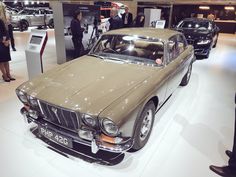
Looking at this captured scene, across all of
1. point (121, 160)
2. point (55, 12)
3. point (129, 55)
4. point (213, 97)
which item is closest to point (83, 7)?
point (55, 12)

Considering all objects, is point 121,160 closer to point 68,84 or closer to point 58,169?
point 58,169

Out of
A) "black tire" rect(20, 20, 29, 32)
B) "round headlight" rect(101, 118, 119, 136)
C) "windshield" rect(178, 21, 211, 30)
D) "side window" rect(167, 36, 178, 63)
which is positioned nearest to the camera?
"round headlight" rect(101, 118, 119, 136)

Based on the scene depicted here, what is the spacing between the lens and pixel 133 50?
306 cm

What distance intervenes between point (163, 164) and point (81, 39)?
4.56 meters

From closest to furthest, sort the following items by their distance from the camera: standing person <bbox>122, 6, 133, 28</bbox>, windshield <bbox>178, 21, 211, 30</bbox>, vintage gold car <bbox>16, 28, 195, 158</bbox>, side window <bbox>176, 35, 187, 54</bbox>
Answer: vintage gold car <bbox>16, 28, 195, 158</bbox>
side window <bbox>176, 35, 187, 54</bbox>
windshield <bbox>178, 21, 211, 30</bbox>
standing person <bbox>122, 6, 133, 28</bbox>

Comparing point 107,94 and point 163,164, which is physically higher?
point 107,94

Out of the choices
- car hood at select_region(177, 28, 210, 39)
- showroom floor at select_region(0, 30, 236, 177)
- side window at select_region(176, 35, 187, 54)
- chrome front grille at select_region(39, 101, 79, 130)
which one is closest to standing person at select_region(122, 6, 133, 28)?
car hood at select_region(177, 28, 210, 39)

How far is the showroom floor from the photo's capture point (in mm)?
2143

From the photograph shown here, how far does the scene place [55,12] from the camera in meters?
5.52

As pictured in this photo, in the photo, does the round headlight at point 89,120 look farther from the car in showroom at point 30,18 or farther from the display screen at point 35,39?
the car in showroom at point 30,18

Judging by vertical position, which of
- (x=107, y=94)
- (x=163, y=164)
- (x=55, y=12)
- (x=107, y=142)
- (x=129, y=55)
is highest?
(x=55, y=12)

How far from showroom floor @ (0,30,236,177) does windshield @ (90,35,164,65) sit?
95 centimetres

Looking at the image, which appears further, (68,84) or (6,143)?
(6,143)

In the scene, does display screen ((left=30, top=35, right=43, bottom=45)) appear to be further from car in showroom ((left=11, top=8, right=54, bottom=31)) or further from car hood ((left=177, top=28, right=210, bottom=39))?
car in showroom ((left=11, top=8, right=54, bottom=31))
